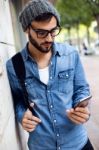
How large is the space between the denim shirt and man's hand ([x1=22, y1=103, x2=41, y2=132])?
2.8 inches

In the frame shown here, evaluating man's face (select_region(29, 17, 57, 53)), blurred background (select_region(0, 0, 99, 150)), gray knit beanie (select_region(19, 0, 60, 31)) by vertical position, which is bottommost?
blurred background (select_region(0, 0, 99, 150))

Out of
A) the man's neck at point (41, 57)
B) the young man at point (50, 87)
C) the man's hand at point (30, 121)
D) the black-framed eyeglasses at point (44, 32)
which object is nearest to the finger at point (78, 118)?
the young man at point (50, 87)

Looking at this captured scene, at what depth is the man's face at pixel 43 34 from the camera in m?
2.46

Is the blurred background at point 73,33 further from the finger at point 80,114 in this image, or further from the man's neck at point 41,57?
the finger at point 80,114

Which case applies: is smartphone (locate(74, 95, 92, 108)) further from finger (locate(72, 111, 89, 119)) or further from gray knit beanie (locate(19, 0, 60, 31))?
gray knit beanie (locate(19, 0, 60, 31))

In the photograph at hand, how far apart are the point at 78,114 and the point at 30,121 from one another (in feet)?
0.99

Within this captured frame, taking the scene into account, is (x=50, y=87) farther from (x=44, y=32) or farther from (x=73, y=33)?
(x=73, y=33)

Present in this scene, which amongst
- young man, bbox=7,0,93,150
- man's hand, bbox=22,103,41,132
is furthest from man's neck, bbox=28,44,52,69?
man's hand, bbox=22,103,41,132

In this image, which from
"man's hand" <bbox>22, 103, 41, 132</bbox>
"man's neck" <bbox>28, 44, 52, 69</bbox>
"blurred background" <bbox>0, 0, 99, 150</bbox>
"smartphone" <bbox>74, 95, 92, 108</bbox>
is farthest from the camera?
"blurred background" <bbox>0, 0, 99, 150</bbox>

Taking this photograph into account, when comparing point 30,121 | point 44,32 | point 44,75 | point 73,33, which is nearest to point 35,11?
point 44,32

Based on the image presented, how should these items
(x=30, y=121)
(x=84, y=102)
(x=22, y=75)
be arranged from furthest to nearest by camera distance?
(x=22, y=75) < (x=30, y=121) < (x=84, y=102)

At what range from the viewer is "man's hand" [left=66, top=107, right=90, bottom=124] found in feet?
8.02

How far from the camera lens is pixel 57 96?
260 centimetres

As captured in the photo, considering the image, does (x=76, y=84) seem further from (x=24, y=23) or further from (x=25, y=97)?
(x=24, y=23)
